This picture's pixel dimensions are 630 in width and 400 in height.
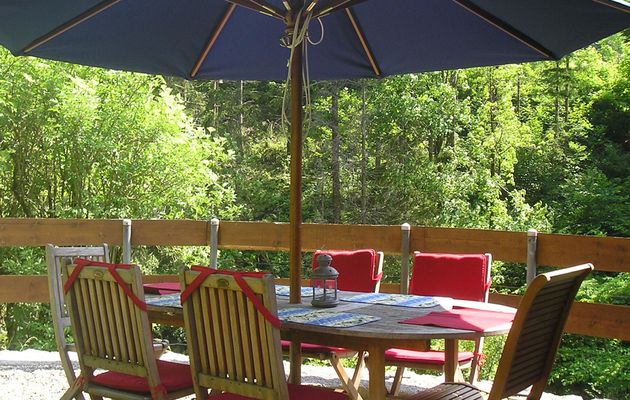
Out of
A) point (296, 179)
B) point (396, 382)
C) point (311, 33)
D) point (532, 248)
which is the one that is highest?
point (311, 33)

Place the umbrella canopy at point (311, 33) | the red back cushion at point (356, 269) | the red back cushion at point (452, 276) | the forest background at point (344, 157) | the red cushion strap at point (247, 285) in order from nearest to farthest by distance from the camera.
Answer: the red cushion strap at point (247, 285) → the umbrella canopy at point (311, 33) → the red back cushion at point (452, 276) → the red back cushion at point (356, 269) → the forest background at point (344, 157)

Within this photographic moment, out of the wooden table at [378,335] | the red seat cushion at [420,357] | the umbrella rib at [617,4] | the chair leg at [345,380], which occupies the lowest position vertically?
the chair leg at [345,380]

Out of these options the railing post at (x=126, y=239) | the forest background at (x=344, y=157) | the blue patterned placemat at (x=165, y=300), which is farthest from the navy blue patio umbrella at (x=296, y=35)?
the forest background at (x=344, y=157)

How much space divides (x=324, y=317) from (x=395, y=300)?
25.2 inches

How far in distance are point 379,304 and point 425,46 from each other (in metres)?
1.46

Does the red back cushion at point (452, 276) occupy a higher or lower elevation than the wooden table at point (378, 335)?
higher

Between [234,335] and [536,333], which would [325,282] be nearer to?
[234,335]

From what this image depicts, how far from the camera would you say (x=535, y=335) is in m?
2.60

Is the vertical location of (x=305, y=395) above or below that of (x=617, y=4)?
below

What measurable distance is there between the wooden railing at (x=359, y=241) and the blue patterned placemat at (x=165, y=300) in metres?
2.16

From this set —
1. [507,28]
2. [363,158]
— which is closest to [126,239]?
[507,28]

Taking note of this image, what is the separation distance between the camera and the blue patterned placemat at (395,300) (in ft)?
10.8

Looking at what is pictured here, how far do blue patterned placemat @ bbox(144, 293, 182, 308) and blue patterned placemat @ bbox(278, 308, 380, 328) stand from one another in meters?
0.44

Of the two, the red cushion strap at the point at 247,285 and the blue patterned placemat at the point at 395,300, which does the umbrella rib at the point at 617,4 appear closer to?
the blue patterned placemat at the point at 395,300
